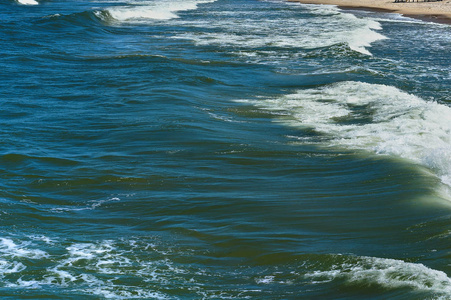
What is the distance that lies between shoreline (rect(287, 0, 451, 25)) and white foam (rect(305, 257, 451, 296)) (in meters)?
34.9

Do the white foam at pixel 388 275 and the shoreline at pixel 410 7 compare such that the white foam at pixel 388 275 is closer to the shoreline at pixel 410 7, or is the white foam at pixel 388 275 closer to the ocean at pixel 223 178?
the ocean at pixel 223 178

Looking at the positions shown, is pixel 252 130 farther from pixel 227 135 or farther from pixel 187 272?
pixel 187 272

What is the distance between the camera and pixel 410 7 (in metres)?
48.9

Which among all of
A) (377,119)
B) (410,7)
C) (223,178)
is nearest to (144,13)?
(410,7)

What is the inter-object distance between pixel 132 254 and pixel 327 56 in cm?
1766

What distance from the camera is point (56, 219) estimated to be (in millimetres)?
8719

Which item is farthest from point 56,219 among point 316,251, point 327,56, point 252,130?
point 327,56

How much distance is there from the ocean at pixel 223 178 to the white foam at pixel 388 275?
22mm

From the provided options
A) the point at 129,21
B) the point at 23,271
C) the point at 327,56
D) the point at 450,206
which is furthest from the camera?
the point at 129,21

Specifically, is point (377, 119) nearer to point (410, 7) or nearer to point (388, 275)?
point (388, 275)

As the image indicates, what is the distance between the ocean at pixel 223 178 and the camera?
697 cm

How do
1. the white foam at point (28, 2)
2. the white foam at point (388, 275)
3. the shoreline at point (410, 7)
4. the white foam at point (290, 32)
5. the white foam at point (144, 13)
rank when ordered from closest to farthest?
the white foam at point (388, 275), the white foam at point (290, 32), the white foam at point (144, 13), the shoreline at point (410, 7), the white foam at point (28, 2)

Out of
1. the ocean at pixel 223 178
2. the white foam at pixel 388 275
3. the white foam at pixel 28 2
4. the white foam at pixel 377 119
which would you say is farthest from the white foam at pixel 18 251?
the white foam at pixel 28 2

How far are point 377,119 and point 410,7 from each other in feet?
125
